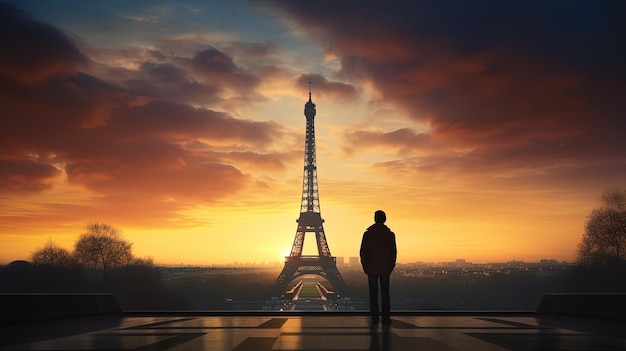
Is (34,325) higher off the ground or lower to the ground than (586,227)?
lower

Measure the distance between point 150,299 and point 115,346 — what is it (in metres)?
76.5

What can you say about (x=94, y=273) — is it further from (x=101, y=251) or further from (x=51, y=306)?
(x=51, y=306)

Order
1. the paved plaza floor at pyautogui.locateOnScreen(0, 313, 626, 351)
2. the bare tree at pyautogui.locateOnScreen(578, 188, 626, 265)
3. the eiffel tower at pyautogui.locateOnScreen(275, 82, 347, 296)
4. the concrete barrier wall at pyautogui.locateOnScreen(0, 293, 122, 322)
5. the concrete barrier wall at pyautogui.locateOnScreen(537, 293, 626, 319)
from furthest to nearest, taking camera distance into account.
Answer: the eiffel tower at pyautogui.locateOnScreen(275, 82, 347, 296) < the bare tree at pyautogui.locateOnScreen(578, 188, 626, 265) < the concrete barrier wall at pyautogui.locateOnScreen(537, 293, 626, 319) < the concrete barrier wall at pyautogui.locateOnScreen(0, 293, 122, 322) < the paved plaza floor at pyautogui.locateOnScreen(0, 313, 626, 351)

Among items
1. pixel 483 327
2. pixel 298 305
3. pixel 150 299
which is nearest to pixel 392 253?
pixel 483 327

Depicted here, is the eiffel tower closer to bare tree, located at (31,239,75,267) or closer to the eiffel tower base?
the eiffel tower base

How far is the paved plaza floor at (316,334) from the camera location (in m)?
9.16

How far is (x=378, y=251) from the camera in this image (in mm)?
12773

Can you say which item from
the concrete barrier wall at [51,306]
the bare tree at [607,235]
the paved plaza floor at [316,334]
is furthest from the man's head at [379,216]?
the bare tree at [607,235]

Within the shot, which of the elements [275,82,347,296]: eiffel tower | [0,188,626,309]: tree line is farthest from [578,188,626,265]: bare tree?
[275,82,347,296]: eiffel tower

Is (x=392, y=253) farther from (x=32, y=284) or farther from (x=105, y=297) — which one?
(x=32, y=284)

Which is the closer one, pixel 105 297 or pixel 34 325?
pixel 34 325

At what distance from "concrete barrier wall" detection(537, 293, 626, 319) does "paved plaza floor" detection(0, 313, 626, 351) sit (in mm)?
407

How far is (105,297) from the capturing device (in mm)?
16453

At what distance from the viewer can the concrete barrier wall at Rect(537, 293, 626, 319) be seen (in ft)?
45.0
